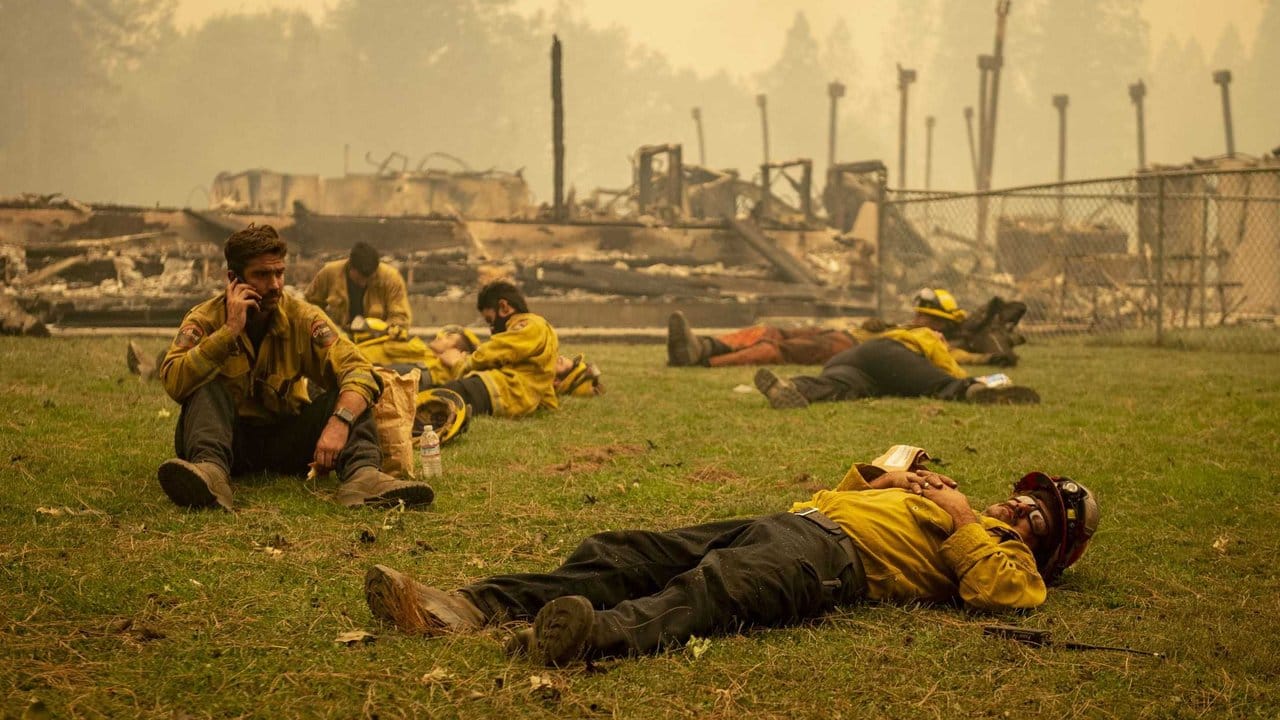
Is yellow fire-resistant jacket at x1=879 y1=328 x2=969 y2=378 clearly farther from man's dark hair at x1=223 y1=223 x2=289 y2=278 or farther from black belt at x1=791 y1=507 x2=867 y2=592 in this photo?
black belt at x1=791 y1=507 x2=867 y2=592

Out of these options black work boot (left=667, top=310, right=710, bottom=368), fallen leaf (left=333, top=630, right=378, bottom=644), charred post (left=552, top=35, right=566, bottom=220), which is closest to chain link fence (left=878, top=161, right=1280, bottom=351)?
black work boot (left=667, top=310, right=710, bottom=368)

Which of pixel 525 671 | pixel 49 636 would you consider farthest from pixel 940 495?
pixel 49 636

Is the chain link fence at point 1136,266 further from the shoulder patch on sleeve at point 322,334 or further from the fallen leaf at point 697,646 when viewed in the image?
the fallen leaf at point 697,646

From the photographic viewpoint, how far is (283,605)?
4.15 metres

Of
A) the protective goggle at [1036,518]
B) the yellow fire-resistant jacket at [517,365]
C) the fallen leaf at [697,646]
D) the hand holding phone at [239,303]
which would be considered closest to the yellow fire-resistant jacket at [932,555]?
the protective goggle at [1036,518]

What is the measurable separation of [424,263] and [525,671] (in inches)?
744

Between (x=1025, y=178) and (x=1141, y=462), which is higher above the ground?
(x=1025, y=178)

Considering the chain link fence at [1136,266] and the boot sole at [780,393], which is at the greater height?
the chain link fence at [1136,266]

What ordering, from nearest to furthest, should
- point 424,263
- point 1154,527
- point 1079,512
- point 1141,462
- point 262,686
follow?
point 262,686 → point 1079,512 → point 1154,527 → point 1141,462 → point 424,263

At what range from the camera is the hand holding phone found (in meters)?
5.55

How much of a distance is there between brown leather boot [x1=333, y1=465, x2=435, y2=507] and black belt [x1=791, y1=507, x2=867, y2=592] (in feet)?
6.94

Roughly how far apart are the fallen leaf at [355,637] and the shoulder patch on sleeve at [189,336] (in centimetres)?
236

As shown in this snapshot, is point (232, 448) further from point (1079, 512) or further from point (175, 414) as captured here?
point (1079, 512)

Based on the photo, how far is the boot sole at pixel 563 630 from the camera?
350cm
